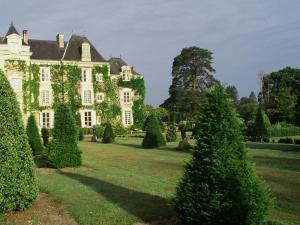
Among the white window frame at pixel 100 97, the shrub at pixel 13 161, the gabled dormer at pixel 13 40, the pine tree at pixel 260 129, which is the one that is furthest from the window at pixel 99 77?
the shrub at pixel 13 161

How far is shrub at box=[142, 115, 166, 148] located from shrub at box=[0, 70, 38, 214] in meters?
16.7

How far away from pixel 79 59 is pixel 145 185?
125ft

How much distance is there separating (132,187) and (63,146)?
6.07 meters

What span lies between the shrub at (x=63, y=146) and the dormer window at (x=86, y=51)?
1249 inches

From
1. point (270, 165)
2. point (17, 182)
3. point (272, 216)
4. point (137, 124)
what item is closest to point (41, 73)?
point (137, 124)

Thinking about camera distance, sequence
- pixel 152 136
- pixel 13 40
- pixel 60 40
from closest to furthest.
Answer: pixel 152 136, pixel 13 40, pixel 60 40

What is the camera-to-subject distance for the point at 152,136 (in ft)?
88.9

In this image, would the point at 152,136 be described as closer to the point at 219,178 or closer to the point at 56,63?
the point at 219,178

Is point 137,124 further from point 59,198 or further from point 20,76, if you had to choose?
point 59,198

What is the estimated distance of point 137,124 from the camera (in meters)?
51.9

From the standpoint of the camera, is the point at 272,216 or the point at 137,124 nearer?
the point at 272,216

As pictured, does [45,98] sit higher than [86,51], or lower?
lower

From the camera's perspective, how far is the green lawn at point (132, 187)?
31.4 ft

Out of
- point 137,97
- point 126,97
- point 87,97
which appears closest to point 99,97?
point 87,97
